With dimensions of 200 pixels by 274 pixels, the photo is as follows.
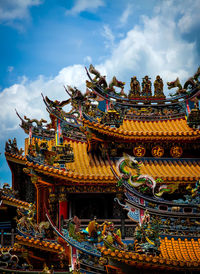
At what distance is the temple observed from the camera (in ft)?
28.4

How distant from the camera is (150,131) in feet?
47.9

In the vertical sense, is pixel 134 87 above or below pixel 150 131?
above

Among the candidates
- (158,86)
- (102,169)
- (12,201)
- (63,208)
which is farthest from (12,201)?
(158,86)

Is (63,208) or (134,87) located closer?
(63,208)

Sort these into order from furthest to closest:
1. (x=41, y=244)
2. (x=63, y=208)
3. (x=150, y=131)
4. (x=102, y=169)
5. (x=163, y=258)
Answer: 1. (x=150, y=131)
2. (x=102, y=169)
3. (x=63, y=208)
4. (x=41, y=244)
5. (x=163, y=258)

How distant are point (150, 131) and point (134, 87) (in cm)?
332

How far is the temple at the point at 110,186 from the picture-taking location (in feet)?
28.4

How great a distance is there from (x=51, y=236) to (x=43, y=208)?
1.36 metres

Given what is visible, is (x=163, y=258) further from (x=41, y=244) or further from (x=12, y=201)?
(x=12, y=201)

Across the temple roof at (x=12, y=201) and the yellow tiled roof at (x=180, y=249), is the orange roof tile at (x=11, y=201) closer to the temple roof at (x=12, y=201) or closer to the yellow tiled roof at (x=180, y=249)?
the temple roof at (x=12, y=201)

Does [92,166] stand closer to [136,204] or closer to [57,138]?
[57,138]

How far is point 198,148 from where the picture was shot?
1488 cm

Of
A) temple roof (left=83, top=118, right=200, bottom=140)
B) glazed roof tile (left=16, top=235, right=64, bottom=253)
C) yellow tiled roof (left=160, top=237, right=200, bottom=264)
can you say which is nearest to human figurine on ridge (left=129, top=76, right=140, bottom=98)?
temple roof (left=83, top=118, right=200, bottom=140)

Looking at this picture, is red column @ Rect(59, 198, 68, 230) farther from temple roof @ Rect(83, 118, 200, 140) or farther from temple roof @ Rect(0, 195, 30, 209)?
temple roof @ Rect(0, 195, 30, 209)
